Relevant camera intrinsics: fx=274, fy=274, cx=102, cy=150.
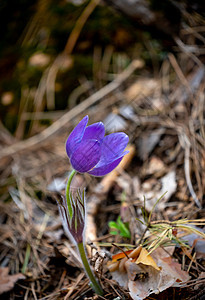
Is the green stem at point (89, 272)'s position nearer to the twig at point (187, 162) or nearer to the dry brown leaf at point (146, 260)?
the dry brown leaf at point (146, 260)

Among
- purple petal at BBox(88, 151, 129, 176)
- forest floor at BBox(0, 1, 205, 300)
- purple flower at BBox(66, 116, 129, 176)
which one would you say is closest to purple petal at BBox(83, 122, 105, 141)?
purple flower at BBox(66, 116, 129, 176)

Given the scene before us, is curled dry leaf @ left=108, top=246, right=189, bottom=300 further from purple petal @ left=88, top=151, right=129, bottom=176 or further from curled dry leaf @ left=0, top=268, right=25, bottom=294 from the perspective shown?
curled dry leaf @ left=0, top=268, right=25, bottom=294

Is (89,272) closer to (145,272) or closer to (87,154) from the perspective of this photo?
(145,272)

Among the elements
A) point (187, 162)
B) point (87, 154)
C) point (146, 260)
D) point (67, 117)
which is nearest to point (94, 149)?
point (87, 154)

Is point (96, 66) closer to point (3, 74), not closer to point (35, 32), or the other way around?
point (35, 32)

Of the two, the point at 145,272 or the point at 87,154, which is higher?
the point at 87,154

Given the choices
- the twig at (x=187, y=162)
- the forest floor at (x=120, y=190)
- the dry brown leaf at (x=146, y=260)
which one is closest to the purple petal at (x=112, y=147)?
the forest floor at (x=120, y=190)

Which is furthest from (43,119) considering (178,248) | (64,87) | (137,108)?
(178,248)
